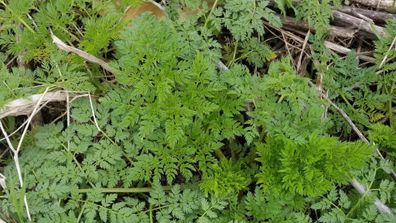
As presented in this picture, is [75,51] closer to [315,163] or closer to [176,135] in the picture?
[176,135]

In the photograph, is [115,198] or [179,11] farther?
[179,11]

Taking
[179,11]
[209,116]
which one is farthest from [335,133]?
[179,11]

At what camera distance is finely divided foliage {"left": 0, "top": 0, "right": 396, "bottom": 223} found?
2.77 metres

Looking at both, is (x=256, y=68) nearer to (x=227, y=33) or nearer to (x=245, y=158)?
(x=227, y=33)

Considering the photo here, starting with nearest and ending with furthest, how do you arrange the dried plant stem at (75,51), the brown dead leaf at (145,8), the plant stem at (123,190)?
the plant stem at (123,190) < the dried plant stem at (75,51) < the brown dead leaf at (145,8)

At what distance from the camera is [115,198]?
9.29ft

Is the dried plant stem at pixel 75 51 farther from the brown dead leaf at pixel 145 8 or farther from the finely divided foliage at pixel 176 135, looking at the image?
the brown dead leaf at pixel 145 8

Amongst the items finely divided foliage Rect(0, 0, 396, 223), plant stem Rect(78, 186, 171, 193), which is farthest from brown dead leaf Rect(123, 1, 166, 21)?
plant stem Rect(78, 186, 171, 193)

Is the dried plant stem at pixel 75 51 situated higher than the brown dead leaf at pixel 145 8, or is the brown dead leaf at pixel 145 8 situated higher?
the brown dead leaf at pixel 145 8

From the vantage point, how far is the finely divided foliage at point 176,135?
277 cm

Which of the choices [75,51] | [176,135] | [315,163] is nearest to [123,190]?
[176,135]

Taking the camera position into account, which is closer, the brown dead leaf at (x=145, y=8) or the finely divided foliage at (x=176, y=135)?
the finely divided foliage at (x=176, y=135)

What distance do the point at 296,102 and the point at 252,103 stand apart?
397mm

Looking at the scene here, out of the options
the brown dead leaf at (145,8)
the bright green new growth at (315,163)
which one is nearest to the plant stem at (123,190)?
the bright green new growth at (315,163)
